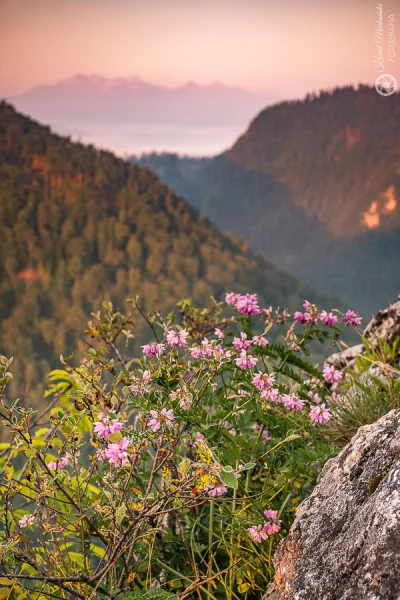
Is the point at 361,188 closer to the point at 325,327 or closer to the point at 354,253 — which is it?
the point at 354,253

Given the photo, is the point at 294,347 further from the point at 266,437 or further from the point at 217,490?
the point at 217,490

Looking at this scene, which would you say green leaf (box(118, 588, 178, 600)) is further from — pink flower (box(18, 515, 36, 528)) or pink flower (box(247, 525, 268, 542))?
pink flower (box(18, 515, 36, 528))

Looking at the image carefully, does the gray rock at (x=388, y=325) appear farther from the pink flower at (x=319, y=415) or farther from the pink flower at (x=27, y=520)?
the pink flower at (x=27, y=520)

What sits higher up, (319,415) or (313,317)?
(313,317)

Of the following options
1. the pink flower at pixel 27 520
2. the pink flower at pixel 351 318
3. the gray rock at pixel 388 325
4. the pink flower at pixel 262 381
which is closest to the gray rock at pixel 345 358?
the gray rock at pixel 388 325

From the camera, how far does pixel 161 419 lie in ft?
7.49

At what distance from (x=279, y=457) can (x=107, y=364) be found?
994 mm

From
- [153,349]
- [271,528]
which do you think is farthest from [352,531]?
[153,349]

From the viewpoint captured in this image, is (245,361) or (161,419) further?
(245,361)

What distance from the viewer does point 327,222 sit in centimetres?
11712

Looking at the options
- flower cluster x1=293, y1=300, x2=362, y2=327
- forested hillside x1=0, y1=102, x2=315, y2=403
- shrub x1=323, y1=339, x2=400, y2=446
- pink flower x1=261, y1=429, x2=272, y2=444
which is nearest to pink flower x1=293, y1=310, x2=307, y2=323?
flower cluster x1=293, y1=300, x2=362, y2=327

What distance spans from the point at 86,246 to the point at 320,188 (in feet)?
259

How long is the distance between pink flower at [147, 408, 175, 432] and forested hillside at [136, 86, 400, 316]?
9847 cm

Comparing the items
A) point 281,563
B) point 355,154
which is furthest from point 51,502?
point 355,154
